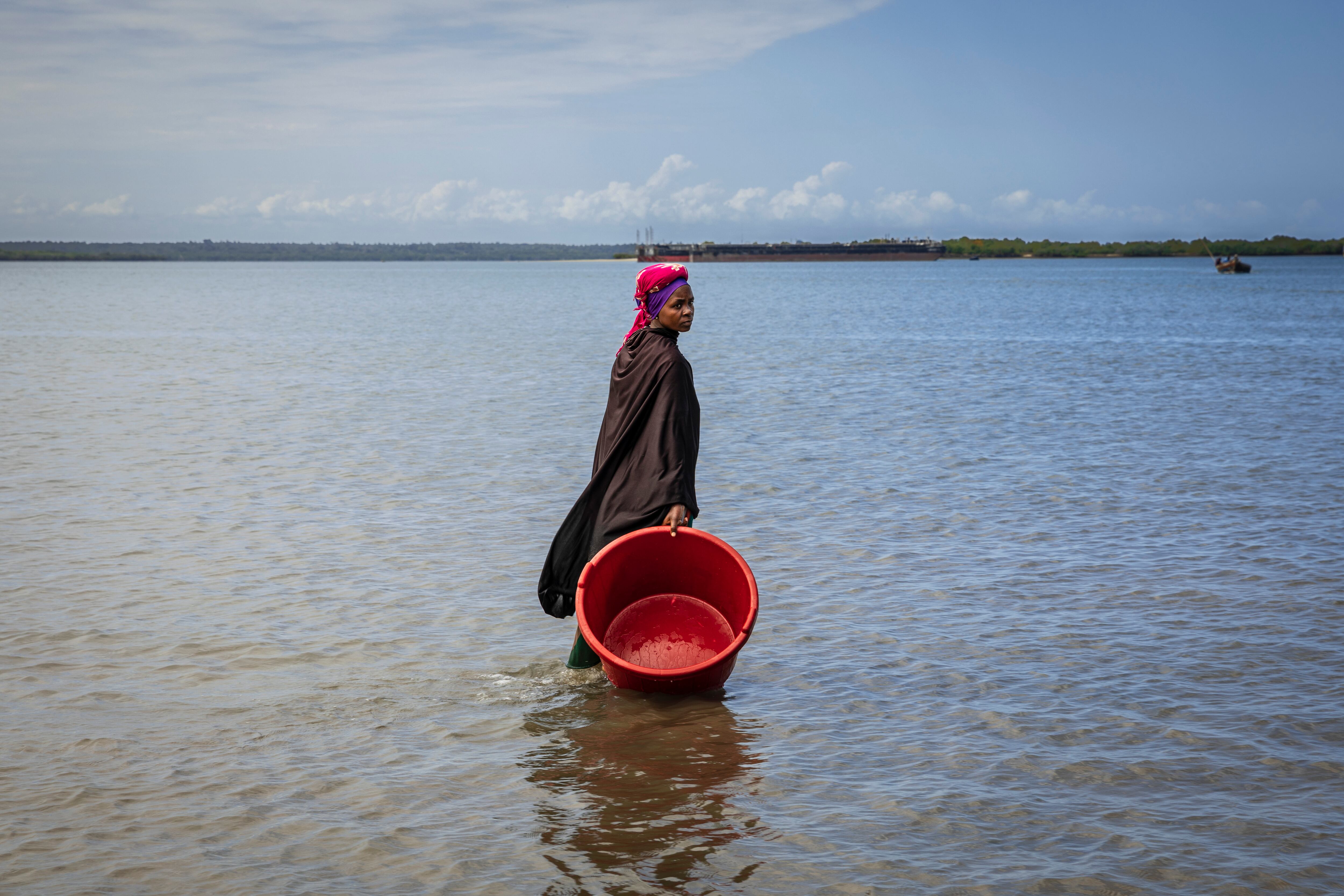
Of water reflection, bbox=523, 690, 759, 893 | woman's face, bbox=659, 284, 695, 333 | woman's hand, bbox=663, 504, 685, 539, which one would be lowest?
water reflection, bbox=523, 690, 759, 893

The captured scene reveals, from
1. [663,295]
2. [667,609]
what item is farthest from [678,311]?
[667,609]

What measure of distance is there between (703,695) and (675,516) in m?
0.97

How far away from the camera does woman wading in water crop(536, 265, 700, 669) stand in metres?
5.15

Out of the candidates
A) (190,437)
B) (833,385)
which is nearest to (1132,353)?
(833,385)

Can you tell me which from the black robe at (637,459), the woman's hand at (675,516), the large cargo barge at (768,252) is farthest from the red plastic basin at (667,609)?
the large cargo barge at (768,252)

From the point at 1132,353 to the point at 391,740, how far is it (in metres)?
26.1

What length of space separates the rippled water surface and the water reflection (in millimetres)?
18

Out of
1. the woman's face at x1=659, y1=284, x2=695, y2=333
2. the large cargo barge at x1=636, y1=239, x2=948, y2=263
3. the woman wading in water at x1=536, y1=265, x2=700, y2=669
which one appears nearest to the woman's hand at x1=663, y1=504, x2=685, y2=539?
the woman wading in water at x1=536, y1=265, x2=700, y2=669

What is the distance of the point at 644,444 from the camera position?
525 cm

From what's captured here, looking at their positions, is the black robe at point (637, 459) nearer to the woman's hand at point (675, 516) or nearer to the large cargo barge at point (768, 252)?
the woman's hand at point (675, 516)

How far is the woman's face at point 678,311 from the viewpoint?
514 centimetres

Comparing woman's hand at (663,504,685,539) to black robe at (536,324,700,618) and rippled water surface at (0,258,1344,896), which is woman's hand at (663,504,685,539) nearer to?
black robe at (536,324,700,618)

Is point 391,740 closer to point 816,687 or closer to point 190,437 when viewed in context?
point 816,687

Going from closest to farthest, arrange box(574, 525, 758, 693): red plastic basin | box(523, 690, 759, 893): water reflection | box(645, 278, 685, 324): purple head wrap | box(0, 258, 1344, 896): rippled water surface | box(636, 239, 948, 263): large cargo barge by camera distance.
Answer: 1. box(523, 690, 759, 893): water reflection
2. box(0, 258, 1344, 896): rippled water surface
3. box(574, 525, 758, 693): red plastic basin
4. box(645, 278, 685, 324): purple head wrap
5. box(636, 239, 948, 263): large cargo barge
